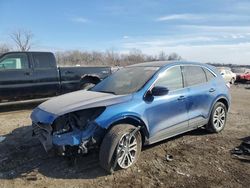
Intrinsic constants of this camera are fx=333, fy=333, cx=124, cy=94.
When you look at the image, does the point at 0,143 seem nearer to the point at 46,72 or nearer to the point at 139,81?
the point at 139,81

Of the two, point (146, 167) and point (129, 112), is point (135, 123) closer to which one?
point (129, 112)

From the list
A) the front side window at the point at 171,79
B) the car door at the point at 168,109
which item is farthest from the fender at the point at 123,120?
the front side window at the point at 171,79

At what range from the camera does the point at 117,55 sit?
223 ft

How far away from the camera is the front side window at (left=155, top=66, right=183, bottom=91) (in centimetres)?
623

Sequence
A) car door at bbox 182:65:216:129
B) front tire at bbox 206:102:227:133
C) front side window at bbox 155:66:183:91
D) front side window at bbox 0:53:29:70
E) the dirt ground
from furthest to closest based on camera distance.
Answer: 1. front side window at bbox 0:53:29:70
2. front tire at bbox 206:102:227:133
3. car door at bbox 182:65:216:129
4. front side window at bbox 155:66:183:91
5. the dirt ground

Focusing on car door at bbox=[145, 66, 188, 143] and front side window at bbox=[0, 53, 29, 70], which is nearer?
car door at bbox=[145, 66, 188, 143]

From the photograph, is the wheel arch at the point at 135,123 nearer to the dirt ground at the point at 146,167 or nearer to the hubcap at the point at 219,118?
the dirt ground at the point at 146,167

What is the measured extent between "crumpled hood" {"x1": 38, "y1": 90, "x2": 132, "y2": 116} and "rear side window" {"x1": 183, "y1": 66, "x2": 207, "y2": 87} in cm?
174

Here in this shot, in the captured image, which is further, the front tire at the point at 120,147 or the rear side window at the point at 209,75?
the rear side window at the point at 209,75

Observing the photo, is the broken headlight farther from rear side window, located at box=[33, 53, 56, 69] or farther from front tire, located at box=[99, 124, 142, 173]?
rear side window, located at box=[33, 53, 56, 69]

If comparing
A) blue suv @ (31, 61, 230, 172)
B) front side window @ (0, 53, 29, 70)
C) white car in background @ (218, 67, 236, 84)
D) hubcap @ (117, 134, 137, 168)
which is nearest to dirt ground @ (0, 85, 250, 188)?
hubcap @ (117, 134, 137, 168)

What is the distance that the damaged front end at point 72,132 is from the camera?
16.3ft

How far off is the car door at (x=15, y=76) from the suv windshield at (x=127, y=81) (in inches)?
179

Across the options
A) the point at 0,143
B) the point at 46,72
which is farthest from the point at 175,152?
the point at 46,72
